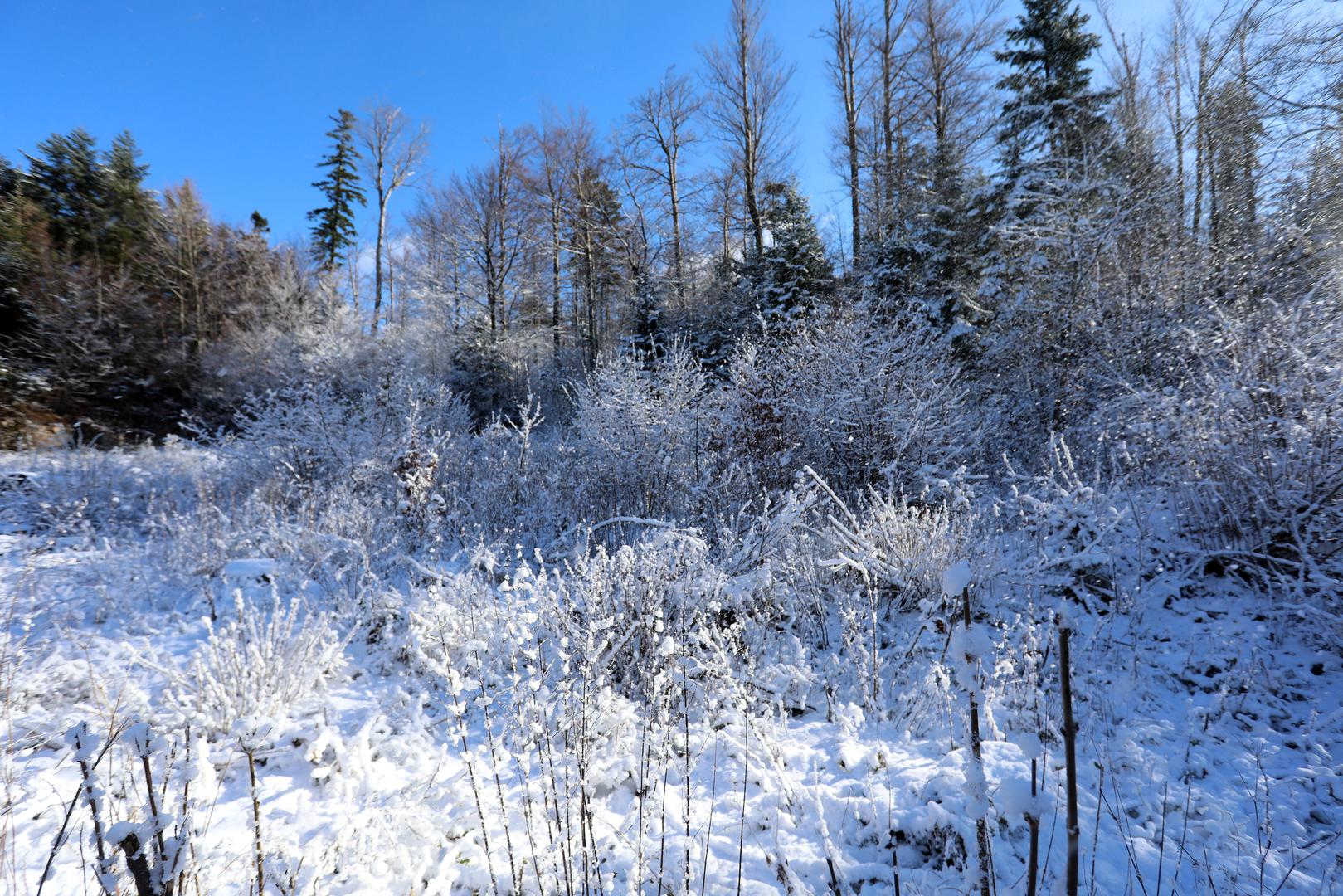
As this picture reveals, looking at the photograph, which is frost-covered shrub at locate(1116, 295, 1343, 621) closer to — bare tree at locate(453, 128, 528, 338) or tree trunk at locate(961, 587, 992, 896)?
tree trunk at locate(961, 587, 992, 896)

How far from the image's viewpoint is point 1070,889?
0.80m

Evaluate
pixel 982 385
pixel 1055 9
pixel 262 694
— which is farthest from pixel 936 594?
pixel 1055 9

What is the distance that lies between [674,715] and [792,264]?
12.9 m

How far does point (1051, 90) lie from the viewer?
1169 centimetres

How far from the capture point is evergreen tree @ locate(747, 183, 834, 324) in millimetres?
13984

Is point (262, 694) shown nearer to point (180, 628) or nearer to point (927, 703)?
point (180, 628)

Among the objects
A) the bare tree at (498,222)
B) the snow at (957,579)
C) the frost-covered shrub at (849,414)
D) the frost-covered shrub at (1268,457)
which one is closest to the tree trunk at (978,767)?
the snow at (957,579)

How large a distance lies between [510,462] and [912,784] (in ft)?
21.7

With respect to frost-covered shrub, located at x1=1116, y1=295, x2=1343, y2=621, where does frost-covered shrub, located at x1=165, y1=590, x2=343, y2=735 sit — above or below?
below

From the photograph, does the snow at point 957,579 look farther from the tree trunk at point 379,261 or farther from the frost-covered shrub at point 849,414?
the tree trunk at point 379,261

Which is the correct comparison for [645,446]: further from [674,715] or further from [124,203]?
[124,203]

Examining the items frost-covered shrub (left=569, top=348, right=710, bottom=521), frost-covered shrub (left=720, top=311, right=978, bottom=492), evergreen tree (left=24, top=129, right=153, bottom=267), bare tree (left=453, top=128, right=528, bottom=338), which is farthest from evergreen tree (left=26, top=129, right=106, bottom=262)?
frost-covered shrub (left=720, top=311, right=978, bottom=492)

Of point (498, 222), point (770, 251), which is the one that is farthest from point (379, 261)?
point (770, 251)

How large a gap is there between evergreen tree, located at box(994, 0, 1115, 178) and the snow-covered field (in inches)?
392
